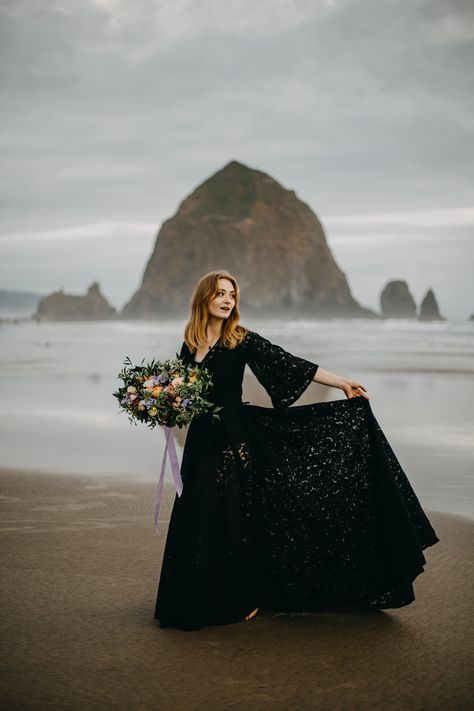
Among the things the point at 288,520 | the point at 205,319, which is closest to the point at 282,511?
the point at 288,520

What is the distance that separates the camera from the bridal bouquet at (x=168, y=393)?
3877mm

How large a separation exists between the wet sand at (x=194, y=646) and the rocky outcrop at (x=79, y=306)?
172 metres

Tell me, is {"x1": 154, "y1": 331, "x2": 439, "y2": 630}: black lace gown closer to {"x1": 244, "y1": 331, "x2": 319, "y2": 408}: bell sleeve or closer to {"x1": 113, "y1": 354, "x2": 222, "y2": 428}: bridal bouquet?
{"x1": 244, "y1": 331, "x2": 319, "y2": 408}: bell sleeve

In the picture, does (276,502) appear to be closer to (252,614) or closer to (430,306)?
(252,614)

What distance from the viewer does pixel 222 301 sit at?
13.7ft

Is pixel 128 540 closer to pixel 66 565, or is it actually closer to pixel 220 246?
pixel 66 565

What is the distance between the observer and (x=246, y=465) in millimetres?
4113

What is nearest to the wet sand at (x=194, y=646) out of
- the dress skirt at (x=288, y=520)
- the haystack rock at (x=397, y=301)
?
the dress skirt at (x=288, y=520)

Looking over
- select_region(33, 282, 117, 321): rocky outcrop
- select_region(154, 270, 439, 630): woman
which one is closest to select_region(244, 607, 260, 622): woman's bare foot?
select_region(154, 270, 439, 630): woman

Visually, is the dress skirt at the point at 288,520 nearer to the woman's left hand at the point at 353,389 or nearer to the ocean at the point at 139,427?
the woman's left hand at the point at 353,389

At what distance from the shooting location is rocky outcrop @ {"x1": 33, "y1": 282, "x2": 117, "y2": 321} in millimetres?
175625

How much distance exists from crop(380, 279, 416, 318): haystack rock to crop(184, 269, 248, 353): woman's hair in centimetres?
19054

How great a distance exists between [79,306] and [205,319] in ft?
591

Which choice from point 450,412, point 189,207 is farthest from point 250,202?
point 450,412
